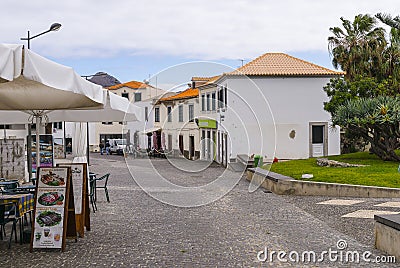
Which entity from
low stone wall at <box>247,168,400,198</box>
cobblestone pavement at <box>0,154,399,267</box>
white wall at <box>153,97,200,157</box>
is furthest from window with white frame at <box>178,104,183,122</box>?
cobblestone pavement at <box>0,154,399,267</box>

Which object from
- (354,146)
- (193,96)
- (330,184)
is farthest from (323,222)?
(354,146)

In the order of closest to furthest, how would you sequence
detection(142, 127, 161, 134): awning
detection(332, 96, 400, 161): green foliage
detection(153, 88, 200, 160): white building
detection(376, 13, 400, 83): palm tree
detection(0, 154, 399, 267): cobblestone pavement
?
1. detection(0, 154, 399, 267): cobblestone pavement
2. detection(332, 96, 400, 161): green foliage
3. detection(376, 13, 400, 83): palm tree
4. detection(153, 88, 200, 160): white building
5. detection(142, 127, 161, 134): awning

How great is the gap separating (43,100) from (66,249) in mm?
2356

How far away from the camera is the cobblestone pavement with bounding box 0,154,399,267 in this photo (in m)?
7.56

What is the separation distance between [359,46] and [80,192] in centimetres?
2480

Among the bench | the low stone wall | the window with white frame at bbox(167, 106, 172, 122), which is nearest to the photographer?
the bench

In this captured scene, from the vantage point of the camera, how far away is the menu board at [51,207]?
7.98m

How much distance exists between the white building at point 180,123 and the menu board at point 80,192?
1792cm

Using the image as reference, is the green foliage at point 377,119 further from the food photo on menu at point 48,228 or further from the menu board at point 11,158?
the food photo on menu at point 48,228

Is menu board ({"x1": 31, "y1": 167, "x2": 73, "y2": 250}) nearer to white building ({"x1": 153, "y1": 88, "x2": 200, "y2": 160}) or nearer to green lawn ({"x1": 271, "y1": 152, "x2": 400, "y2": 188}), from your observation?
green lawn ({"x1": 271, "y1": 152, "x2": 400, "y2": 188})

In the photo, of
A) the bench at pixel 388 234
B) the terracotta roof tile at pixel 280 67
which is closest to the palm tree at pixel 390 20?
the terracotta roof tile at pixel 280 67

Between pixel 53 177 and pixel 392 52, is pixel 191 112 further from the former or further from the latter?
pixel 53 177

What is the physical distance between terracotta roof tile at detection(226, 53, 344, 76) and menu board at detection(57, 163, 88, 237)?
22621 mm

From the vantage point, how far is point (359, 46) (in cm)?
3062
